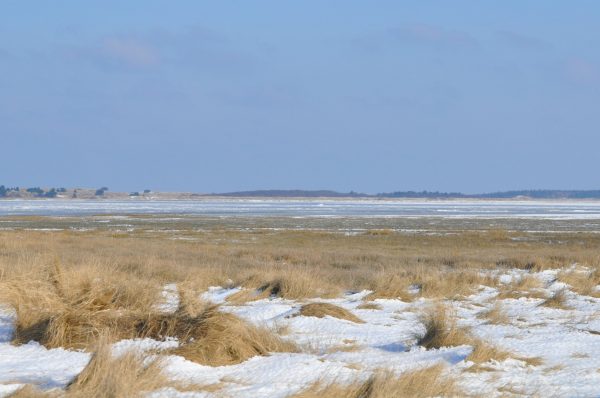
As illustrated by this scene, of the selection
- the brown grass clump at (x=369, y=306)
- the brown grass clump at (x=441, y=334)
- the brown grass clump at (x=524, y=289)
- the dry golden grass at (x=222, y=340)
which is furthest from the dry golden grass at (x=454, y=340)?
the brown grass clump at (x=524, y=289)

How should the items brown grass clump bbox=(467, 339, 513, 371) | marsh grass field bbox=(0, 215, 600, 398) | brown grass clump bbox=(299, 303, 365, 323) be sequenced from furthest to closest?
brown grass clump bbox=(299, 303, 365, 323), brown grass clump bbox=(467, 339, 513, 371), marsh grass field bbox=(0, 215, 600, 398)

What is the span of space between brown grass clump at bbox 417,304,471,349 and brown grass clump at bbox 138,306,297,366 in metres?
1.30

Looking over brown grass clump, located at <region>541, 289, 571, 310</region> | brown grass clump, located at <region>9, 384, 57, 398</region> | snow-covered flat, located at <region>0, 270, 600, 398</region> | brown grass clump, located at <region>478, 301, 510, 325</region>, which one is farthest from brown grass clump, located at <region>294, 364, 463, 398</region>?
brown grass clump, located at <region>541, 289, 571, 310</region>

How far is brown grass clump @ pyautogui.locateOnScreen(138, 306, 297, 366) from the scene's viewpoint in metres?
6.51

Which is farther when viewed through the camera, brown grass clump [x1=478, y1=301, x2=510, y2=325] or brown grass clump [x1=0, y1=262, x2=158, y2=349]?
brown grass clump [x1=478, y1=301, x2=510, y2=325]

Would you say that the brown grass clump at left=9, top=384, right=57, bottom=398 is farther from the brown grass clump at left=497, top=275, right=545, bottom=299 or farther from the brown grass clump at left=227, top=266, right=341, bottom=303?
the brown grass clump at left=497, top=275, right=545, bottom=299

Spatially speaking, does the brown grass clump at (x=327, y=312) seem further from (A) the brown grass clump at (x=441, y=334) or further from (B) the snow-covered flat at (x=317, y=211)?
(B) the snow-covered flat at (x=317, y=211)

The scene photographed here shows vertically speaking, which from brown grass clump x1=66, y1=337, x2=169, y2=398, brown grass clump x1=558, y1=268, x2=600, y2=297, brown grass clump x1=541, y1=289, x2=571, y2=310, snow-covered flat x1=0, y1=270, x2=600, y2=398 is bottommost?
brown grass clump x1=558, y1=268, x2=600, y2=297

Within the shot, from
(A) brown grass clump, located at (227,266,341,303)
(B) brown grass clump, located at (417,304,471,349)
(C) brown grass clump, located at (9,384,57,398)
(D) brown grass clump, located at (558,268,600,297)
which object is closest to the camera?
(C) brown grass clump, located at (9,384,57,398)

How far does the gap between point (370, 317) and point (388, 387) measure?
424 cm

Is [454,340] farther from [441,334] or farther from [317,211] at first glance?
[317,211]

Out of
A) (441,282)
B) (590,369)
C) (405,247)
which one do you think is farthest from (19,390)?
(405,247)

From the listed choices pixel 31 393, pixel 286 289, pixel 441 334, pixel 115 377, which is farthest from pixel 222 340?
pixel 286 289

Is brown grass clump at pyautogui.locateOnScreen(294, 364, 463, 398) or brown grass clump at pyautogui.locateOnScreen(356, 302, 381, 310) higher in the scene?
brown grass clump at pyautogui.locateOnScreen(294, 364, 463, 398)
